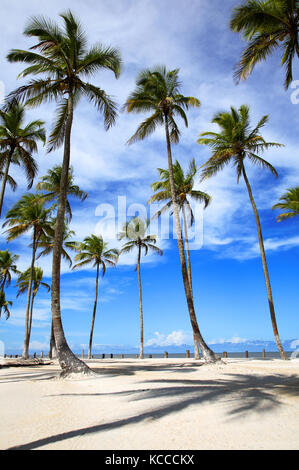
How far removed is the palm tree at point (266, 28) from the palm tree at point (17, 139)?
13189 mm

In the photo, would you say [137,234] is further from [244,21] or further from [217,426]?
[217,426]

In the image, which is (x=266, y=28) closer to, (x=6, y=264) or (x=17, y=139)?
(x=17, y=139)

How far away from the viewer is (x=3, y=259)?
128 ft

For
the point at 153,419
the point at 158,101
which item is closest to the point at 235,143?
the point at 158,101

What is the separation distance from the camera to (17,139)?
1944cm

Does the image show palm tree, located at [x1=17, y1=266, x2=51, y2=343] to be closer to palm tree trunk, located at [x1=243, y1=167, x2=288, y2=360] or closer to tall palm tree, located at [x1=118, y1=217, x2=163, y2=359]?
tall palm tree, located at [x1=118, y1=217, x2=163, y2=359]

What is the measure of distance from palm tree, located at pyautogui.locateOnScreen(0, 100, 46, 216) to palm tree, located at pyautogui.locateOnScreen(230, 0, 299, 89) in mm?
13189

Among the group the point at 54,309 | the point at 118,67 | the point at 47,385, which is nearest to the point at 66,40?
the point at 118,67

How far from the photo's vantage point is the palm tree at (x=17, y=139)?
1905 cm

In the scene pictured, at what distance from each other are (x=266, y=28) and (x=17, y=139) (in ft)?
50.3

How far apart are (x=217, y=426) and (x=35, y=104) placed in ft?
46.2

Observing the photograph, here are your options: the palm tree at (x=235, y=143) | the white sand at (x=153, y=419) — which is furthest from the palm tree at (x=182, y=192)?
the white sand at (x=153, y=419)

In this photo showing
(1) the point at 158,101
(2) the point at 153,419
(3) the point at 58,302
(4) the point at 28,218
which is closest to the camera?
(2) the point at 153,419

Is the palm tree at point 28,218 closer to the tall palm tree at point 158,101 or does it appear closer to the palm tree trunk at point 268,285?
the tall palm tree at point 158,101
